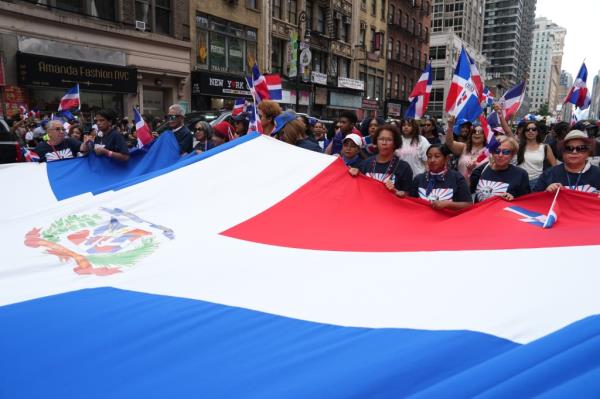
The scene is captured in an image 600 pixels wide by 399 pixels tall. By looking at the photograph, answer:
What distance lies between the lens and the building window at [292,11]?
30203 millimetres

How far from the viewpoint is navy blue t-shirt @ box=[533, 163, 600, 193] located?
13.2ft

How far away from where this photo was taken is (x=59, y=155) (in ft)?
22.4

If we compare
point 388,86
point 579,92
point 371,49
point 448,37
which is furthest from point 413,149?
point 448,37

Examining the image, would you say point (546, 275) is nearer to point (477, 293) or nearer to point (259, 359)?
point (477, 293)

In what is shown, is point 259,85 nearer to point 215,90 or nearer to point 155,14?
point 155,14

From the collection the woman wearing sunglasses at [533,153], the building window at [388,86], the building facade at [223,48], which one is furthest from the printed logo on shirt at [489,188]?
the building window at [388,86]

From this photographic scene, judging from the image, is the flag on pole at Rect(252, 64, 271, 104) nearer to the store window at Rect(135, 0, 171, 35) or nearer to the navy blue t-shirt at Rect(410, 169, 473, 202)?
the navy blue t-shirt at Rect(410, 169, 473, 202)

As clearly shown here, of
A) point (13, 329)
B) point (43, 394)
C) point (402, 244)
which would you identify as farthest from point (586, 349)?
point (13, 329)

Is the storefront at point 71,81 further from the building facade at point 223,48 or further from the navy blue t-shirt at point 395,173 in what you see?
the navy blue t-shirt at point 395,173

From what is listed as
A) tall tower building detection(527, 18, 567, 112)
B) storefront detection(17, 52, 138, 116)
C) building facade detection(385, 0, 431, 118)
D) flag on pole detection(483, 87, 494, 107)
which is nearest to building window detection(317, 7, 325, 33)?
building facade detection(385, 0, 431, 118)

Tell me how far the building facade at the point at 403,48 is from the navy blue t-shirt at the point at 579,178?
43.0m

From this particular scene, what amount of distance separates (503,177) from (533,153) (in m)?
1.85

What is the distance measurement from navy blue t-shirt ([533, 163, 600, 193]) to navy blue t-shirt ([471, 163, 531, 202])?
232 millimetres

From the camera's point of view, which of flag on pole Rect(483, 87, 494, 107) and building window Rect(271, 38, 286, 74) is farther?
building window Rect(271, 38, 286, 74)
